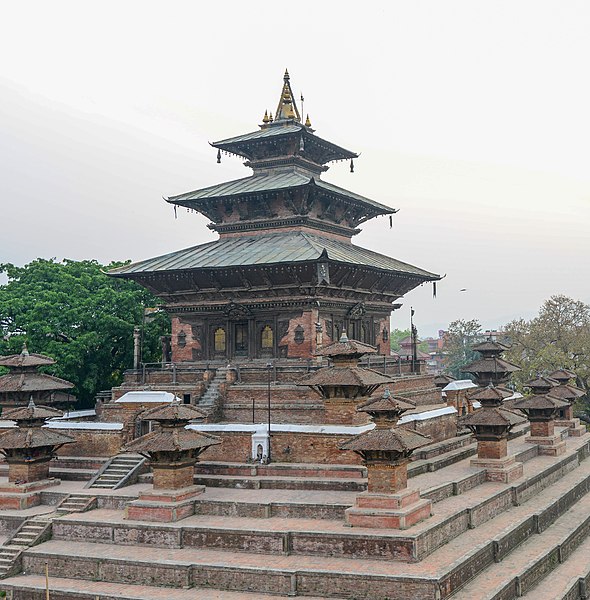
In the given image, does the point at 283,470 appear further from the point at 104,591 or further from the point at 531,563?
the point at 531,563

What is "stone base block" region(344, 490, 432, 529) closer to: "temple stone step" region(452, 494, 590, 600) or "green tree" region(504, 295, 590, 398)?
"temple stone step" region(452, 494, 590, 600)

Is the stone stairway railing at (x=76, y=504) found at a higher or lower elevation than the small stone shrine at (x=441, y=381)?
lower

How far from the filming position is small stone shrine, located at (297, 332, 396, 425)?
69.3 feet

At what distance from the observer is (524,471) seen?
24.7 metres

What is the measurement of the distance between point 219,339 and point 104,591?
44.3ft

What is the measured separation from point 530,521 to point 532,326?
27.8 meters

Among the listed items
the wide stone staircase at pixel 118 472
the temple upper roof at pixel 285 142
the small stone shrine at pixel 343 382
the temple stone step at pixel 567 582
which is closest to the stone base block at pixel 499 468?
the temple stone step at pixel 567 582

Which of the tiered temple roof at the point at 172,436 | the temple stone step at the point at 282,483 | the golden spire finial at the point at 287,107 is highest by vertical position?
the golden spire finial at the point at 287,107

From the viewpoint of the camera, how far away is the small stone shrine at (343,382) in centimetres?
2111

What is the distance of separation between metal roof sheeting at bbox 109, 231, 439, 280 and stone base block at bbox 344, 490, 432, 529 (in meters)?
9.99

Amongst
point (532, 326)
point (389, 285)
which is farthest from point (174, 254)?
point (532, 326)

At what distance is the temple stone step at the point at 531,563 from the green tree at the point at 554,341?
21361 mm

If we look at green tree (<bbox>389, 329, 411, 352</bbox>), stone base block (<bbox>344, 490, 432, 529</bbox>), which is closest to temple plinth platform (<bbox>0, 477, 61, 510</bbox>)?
stone base block (<bbox>344, 490, 432, 529</bbox>)

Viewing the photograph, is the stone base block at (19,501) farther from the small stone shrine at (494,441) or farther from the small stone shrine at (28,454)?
the small stone shrine at (494,441)
